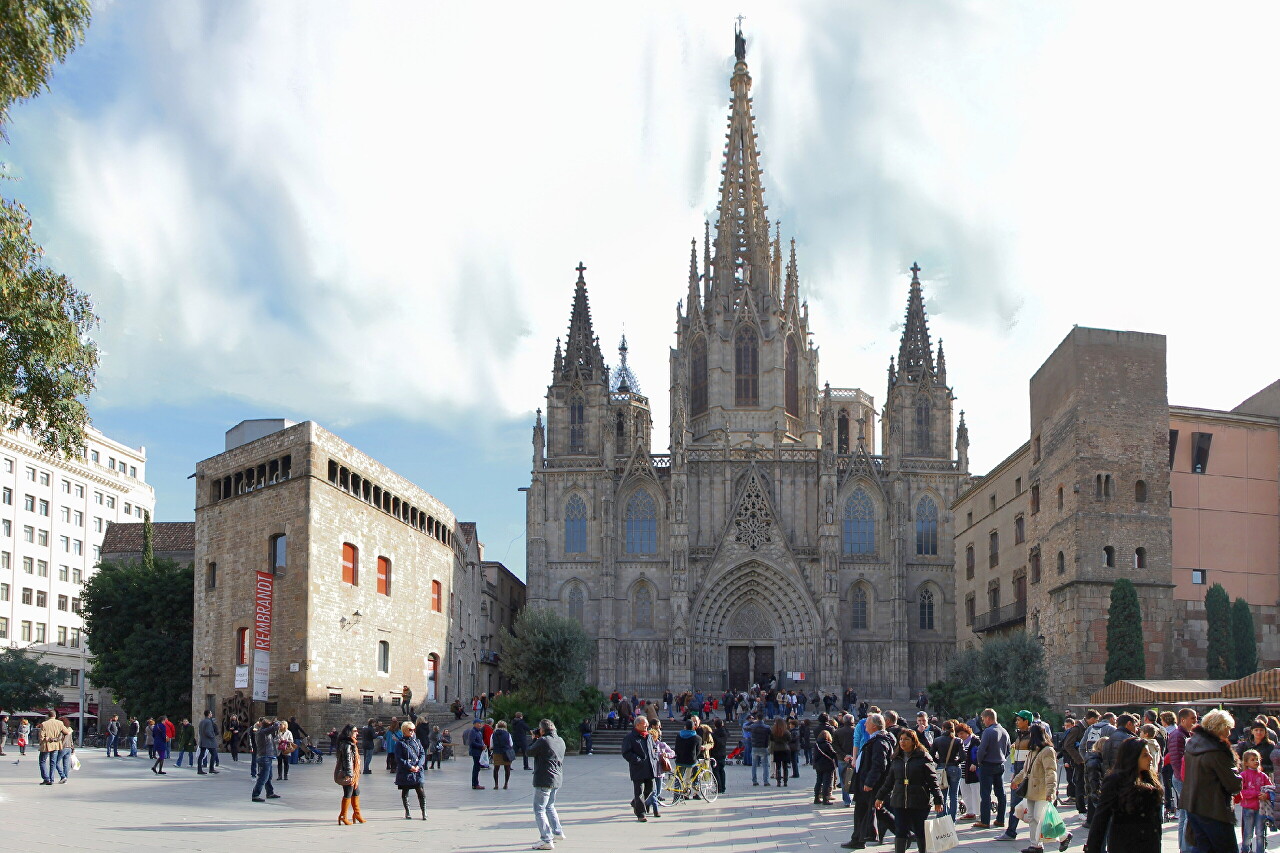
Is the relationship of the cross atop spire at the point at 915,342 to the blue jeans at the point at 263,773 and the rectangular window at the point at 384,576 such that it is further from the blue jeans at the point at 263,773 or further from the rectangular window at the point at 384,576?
the blue jeans at the point at 263,773

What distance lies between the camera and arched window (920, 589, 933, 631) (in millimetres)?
57750

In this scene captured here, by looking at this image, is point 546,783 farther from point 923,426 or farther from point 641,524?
point 923,426

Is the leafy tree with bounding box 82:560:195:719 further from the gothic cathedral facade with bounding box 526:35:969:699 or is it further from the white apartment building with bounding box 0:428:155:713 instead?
the white apartment building with bounding box 0:428:155:713

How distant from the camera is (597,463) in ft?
193

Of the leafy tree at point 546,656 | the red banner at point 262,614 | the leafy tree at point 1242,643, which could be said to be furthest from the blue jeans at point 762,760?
the leafy tree at point 546,656

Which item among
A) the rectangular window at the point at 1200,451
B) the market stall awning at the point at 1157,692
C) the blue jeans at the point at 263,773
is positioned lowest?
the blue jeans at the point at 263,773

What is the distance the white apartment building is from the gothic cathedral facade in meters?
26.1

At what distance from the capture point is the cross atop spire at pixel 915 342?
61.7 meters

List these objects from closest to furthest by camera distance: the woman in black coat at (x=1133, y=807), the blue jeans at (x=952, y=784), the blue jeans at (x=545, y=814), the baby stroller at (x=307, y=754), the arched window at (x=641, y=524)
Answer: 1. the woman in black coat at (x=1133, y=807)
2. the blue jeans at (x=545, y=814)
3. the blue jeans at (x=952, y=784)
4. the baby stroller at (x=307, y=754)
5. the arched window at (x=641, y=524)

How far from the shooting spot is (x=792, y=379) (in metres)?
65.1

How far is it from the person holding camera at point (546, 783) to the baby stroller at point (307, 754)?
16.6m

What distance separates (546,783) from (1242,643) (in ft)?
86.8

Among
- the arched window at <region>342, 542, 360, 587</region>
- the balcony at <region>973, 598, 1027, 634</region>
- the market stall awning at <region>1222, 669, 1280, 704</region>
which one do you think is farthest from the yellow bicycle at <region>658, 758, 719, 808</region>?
the balcony at <region>973, 598, 1027, 634</region>

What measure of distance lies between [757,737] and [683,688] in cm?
3150
